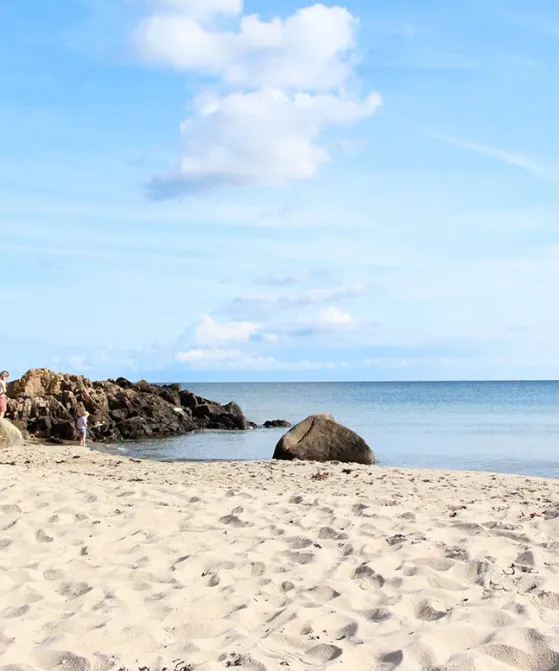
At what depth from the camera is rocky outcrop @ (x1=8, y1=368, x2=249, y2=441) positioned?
1125 inches

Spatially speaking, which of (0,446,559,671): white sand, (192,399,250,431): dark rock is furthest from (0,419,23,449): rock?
(192,399,250,431): dark rock

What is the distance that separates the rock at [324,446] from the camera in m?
17.7

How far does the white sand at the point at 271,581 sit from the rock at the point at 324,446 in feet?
26.8

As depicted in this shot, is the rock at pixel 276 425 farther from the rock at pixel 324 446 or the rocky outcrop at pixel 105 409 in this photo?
the rock at pixel 324 446

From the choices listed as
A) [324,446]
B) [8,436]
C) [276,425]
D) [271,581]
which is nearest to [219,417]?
[276,425]

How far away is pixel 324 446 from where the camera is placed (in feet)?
58.3

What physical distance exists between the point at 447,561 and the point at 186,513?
10.8ft

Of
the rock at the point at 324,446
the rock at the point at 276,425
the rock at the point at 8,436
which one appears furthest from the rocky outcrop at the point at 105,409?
the rock at the point at 324,446

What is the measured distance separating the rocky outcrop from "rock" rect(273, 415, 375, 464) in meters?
12.1

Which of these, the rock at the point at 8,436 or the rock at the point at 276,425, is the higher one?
the rock at the point at 8,436

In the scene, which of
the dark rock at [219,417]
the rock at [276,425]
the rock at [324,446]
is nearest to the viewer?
the rock at [324,446]

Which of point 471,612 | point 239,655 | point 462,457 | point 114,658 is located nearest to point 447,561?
point 471,612

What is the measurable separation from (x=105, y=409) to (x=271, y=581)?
27173 millimetres

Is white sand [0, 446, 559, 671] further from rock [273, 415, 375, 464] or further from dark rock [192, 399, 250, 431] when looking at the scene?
dark rock [192, 399, 250, 431]
